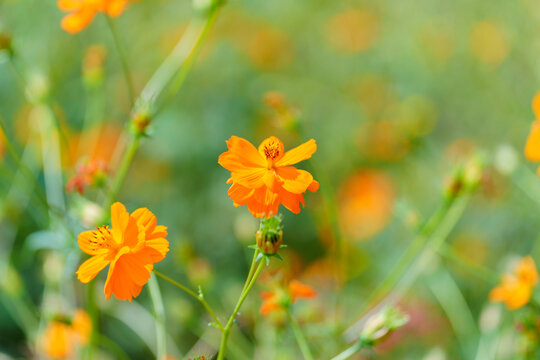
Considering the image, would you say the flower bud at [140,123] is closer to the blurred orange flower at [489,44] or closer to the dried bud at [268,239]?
the dried bud at [268,239]

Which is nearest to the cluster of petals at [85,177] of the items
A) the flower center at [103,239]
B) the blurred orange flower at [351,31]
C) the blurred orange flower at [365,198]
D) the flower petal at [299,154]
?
the flower center at [103,239]

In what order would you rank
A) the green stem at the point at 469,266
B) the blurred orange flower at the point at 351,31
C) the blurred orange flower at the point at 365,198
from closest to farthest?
1. the green stem at the point at 469,266
2. the blurred orange flower at the point at 365,198
3. the blurred orange flower at the point at 351,31

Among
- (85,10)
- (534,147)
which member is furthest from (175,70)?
(534,147)

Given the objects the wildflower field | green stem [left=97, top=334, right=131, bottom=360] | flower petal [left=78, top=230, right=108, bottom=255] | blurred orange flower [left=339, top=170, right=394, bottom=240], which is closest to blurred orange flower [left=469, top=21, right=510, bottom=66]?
the wildflower field

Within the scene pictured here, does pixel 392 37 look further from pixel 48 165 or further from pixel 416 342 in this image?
pixel 48 165

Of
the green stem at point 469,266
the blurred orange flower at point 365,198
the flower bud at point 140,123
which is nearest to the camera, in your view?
the flower bud at point 140,123

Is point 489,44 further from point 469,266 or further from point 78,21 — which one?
point 78,21
